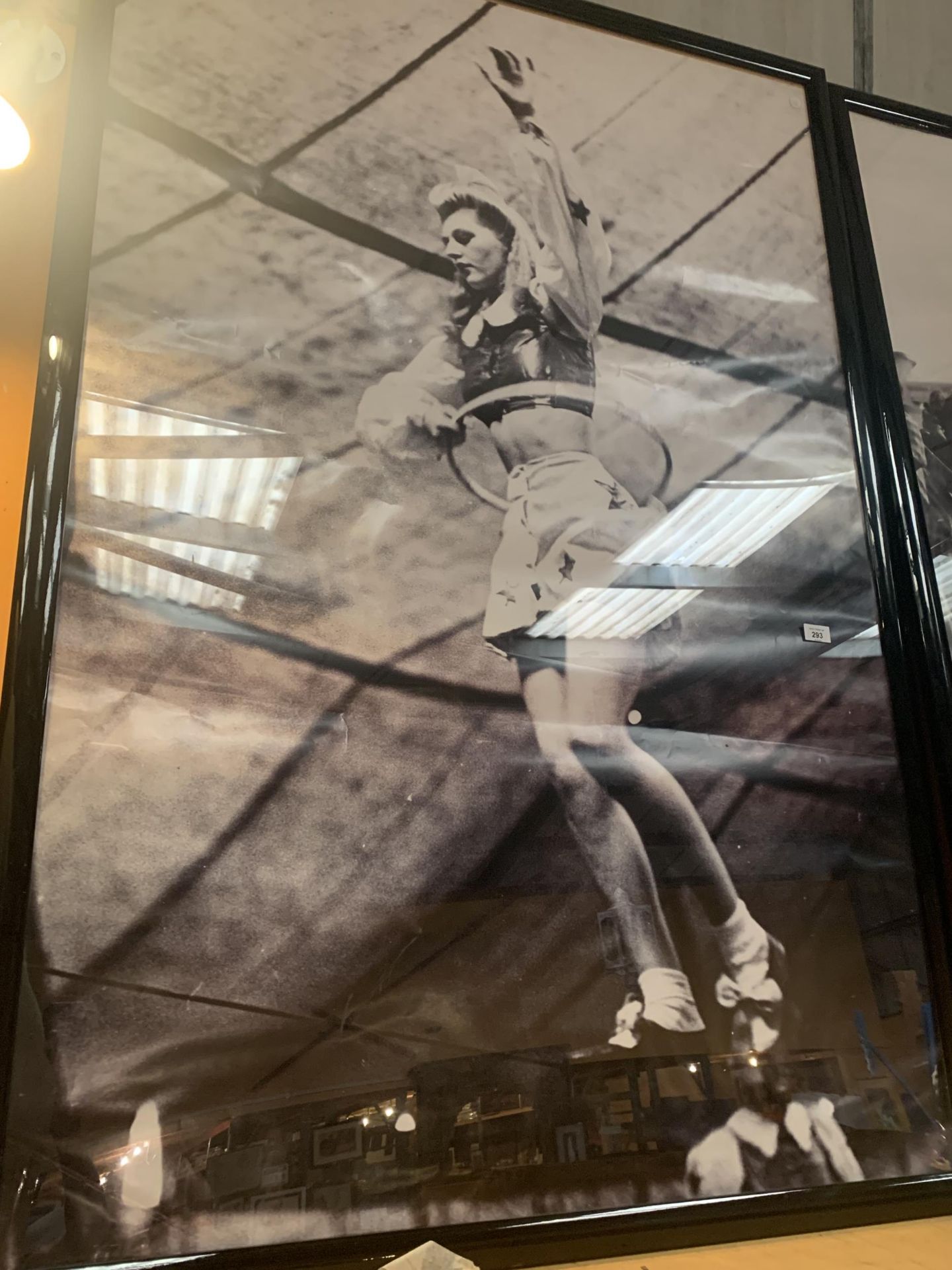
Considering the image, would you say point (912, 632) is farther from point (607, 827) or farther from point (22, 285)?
point (22, 285)

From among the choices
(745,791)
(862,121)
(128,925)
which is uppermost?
(862,121)

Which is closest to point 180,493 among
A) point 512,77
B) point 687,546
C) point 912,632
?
point 687,546

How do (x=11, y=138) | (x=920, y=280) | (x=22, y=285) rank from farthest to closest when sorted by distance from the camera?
(x=920, y=280)
(x=22, y=285)
(x=11, y=138)

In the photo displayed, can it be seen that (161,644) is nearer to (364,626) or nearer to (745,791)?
(364,626)

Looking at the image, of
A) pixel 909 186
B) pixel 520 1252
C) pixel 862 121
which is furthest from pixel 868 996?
pixel 862 121

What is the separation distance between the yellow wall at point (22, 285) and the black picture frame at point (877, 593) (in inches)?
1.6

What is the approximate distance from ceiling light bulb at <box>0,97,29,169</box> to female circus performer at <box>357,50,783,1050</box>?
19.9 inches

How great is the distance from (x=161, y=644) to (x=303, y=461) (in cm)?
31

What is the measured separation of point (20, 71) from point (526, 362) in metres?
0.77

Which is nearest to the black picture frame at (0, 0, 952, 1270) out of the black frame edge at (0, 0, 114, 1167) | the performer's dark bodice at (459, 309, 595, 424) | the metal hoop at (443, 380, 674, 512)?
the black frame edge at (0, 0, 114, 1167)

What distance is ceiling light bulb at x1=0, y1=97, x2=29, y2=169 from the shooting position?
109 centimetres

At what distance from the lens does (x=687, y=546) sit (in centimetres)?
135

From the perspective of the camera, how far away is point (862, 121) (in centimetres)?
178

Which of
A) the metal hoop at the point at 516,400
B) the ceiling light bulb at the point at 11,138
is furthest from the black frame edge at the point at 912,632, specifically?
the ceiling light bulb at the point at 11,138
